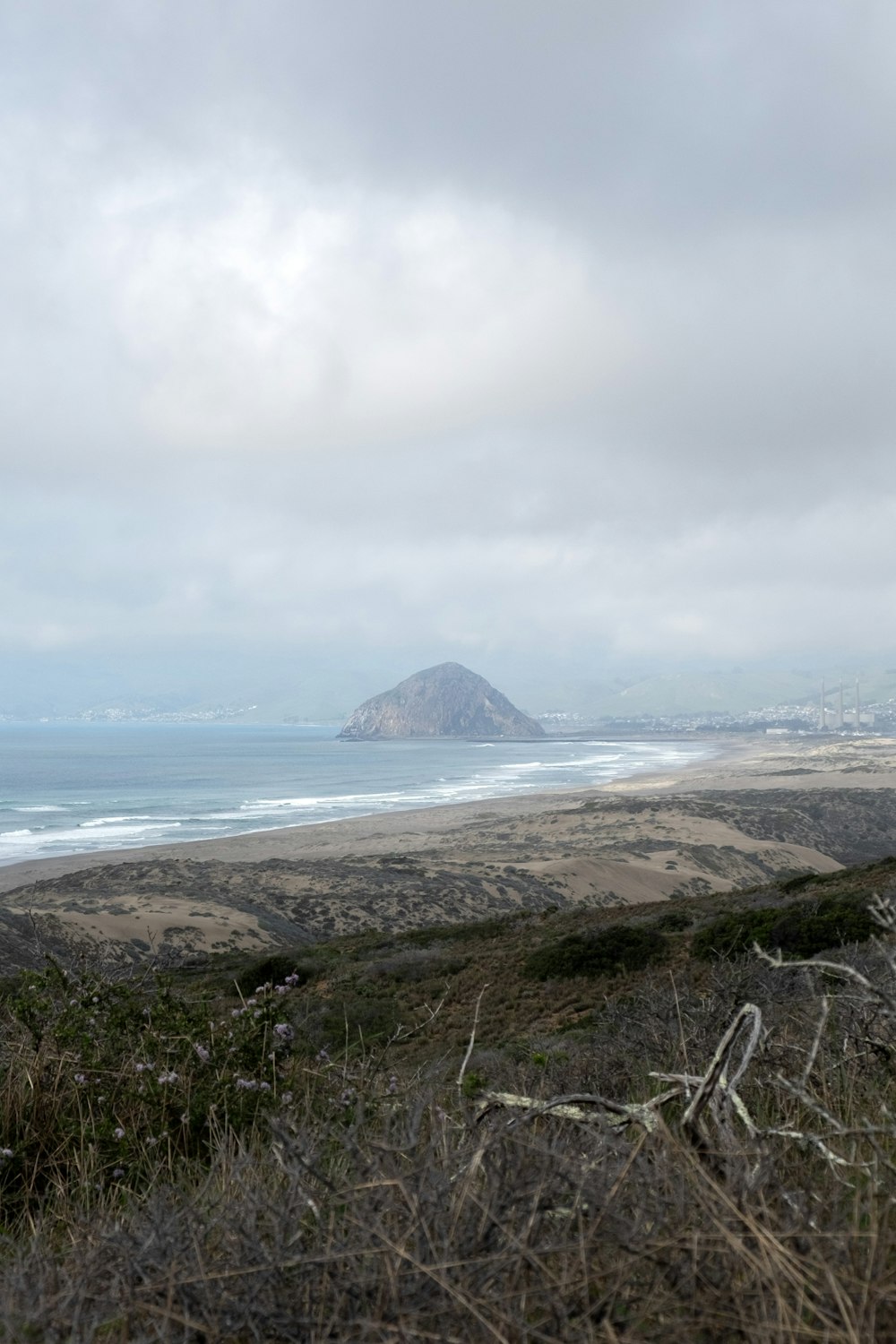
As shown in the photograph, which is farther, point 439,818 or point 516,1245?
point 439,818

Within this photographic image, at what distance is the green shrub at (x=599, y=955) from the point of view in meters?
18.2

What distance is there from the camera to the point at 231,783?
331 ft

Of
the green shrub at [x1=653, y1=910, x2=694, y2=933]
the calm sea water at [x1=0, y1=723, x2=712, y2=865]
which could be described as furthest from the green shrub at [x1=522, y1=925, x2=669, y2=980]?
the calm sea water at [x1=0, y1=723, x2=712, y2=865]

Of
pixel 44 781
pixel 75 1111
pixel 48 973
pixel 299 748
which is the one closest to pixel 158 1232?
pixel 75 1111

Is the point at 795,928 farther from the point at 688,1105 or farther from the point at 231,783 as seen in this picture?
the point at 231,783

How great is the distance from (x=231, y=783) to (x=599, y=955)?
287ft

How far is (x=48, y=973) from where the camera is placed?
537cm

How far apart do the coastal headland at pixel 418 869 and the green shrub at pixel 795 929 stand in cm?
1092

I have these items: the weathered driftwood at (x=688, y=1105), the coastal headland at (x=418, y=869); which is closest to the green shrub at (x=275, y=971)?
the coastal headland at (x=418, y=869)

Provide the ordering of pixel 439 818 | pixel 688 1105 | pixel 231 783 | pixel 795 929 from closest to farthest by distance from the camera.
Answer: pixel 688 1105, pixel 795 929, pixel 439 818, pixel 231 783

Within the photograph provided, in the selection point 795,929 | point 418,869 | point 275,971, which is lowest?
point 418,869

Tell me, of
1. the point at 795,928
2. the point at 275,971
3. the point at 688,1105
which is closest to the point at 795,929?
the point at 795,928

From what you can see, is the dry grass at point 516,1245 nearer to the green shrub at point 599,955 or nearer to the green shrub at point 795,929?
the green shrub at point 795,929

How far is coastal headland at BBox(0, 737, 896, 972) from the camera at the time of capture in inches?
1183
